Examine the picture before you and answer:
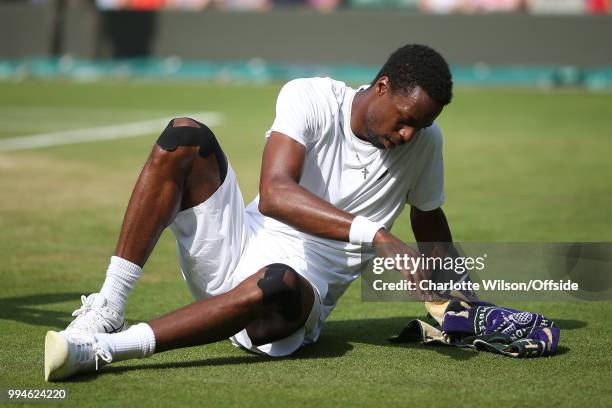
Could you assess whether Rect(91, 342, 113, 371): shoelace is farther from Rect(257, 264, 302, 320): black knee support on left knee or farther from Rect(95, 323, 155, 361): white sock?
Rect(257, 264, 302, 320): black knee support on left knee

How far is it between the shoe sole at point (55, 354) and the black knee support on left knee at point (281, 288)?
0.82 metres

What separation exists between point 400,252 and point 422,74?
0.84m

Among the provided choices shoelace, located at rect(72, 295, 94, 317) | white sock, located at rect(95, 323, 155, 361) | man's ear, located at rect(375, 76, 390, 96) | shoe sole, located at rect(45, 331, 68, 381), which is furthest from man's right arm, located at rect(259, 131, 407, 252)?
shoe sole, located at rect(45, 331, 68, 381)

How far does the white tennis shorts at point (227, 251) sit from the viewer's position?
459 cm

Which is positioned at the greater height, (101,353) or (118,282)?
(118,282)

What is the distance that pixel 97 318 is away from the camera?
4266 mm

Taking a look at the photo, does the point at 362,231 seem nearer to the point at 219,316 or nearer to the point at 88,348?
the point at 219,316

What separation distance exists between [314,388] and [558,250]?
2.58 meters

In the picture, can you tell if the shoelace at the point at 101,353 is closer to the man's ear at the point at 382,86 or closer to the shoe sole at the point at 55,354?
the shoe sole at the point at 55,354

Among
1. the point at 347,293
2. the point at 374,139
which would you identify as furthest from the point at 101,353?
the point at 347,293

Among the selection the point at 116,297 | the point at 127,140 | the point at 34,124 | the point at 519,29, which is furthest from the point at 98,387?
the point at 519,29

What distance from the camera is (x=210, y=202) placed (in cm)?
459

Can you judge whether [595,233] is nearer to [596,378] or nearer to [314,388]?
[596,378]

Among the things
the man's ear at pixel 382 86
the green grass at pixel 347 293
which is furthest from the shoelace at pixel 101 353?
the man's ear at pixel 382 86
